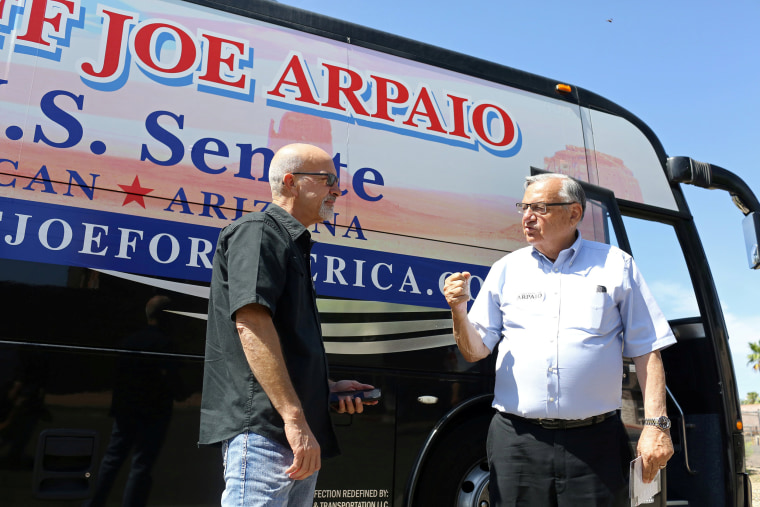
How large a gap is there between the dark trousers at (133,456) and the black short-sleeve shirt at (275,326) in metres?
1.02

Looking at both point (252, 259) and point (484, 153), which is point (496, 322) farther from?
point (484, 153)

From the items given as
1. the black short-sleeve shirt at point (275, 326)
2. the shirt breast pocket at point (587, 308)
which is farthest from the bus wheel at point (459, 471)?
the black short-sleeve shirt at point (275, 326)

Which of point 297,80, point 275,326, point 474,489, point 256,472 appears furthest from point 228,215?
point 474,489

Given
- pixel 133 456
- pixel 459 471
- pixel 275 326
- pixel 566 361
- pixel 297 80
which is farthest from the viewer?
pixel 459 471

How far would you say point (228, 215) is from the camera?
10.5 ft

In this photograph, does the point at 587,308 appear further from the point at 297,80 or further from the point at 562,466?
the point at 297,80

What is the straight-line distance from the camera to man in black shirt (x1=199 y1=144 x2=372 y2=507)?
1854 mm

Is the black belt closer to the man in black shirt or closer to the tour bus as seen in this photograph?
the man in black shirt

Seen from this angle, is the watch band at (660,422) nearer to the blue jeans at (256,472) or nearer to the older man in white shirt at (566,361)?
the older man in white shirt at (566,361)

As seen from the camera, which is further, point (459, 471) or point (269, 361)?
point (459, 471)

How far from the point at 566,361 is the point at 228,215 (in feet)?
5.73

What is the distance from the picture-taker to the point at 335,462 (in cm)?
323

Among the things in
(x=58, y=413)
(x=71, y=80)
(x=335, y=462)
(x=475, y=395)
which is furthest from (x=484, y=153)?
(x=58, y=413)

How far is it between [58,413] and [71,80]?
4.98ft
